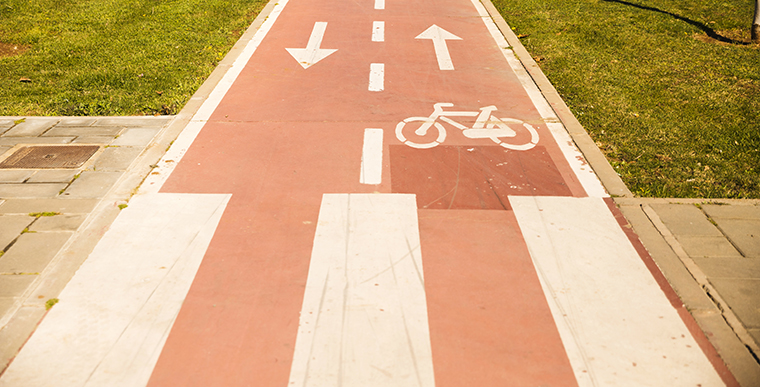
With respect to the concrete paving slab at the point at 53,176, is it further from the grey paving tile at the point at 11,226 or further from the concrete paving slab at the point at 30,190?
the grey paving tile at the point at 11,226

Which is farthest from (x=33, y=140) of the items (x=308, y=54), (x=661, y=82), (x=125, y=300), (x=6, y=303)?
(x=661, y=82)

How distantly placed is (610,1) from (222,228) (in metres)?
11.2

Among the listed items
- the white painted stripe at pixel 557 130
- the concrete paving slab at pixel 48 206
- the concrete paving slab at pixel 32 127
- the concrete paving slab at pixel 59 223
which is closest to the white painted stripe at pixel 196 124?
the concrete paving slab at pixel 48 206

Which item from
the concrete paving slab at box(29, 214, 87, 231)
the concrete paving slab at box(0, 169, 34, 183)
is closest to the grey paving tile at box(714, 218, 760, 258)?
the concrete paving slab at box(29, 214, 87, 231)

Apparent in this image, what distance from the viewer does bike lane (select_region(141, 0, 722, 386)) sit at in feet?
11.4

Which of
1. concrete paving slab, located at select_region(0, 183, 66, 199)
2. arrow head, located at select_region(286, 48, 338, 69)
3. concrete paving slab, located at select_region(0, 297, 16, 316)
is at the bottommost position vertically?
concrete paving slab, located at select_region(0, 297, 16, 316)

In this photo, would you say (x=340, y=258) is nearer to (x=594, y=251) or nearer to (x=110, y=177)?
(x=594, y=251)

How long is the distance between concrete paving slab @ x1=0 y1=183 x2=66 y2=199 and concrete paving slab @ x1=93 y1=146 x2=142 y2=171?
479 mm

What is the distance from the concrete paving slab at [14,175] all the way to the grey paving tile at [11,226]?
0.70 metres

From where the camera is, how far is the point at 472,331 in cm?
371

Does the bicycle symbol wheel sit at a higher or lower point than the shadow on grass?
lower

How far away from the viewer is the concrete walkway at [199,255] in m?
3.54

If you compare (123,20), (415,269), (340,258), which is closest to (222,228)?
(340,258)

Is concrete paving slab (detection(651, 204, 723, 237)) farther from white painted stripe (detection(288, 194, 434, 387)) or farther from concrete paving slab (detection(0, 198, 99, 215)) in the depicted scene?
concrete paving slab (detection(0, 198, 99, 215))
